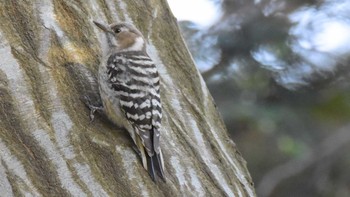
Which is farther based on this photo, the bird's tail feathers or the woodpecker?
the woodpecker

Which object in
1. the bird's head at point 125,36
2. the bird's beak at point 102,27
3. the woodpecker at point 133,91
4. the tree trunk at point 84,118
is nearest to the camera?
the tree trunk at point 84,118

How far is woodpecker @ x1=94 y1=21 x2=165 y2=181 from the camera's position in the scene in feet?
12.4

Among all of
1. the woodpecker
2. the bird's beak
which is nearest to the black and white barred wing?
the woodpecker

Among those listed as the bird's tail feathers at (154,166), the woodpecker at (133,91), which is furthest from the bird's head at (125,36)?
the bird's tail feathers at (154,166)

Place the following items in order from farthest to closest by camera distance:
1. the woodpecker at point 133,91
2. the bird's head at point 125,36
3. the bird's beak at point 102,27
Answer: the bird's head at point 125,36
the bird's beak at point 102,27
the woodpecker at point 133,91

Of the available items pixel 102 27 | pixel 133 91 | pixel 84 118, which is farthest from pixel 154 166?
pixel 102 27

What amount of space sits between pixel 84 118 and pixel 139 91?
35cm

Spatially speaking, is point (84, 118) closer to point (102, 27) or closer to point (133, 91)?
point (133, 91)

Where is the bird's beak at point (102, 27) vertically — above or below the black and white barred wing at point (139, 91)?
above

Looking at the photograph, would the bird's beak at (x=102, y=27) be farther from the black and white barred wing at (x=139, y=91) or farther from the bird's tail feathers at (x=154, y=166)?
the bird's tail feathers at (x=154, y=166)

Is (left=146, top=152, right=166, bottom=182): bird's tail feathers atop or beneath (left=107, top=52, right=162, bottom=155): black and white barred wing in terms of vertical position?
beneath

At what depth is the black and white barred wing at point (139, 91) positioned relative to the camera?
3.85 meters

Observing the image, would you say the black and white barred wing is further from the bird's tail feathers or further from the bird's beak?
the bird's beak

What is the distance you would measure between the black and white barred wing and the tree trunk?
86 mm
